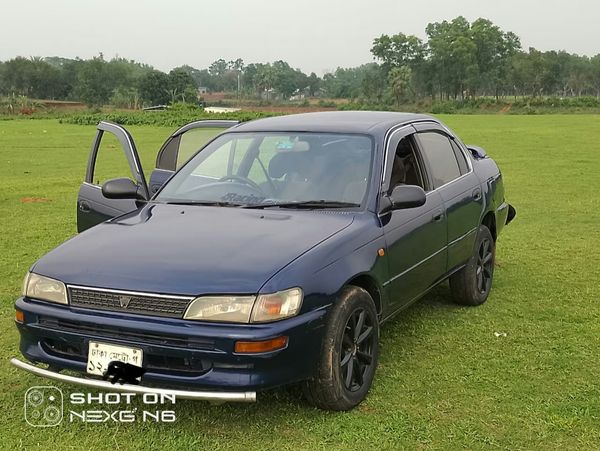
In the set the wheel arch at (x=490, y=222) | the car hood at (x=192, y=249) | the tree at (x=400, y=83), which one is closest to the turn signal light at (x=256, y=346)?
the car hood at (x=192, y=249)

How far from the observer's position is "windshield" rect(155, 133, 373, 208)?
14.5 ft

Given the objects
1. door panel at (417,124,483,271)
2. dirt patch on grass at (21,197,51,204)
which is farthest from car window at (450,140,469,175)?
dirt patch on grass at (21,197,51,204)

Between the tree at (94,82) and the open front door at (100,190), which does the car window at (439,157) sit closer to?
the open front door at (100,190)

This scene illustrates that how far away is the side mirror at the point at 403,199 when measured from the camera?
425 cm

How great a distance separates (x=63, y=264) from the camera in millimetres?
3645

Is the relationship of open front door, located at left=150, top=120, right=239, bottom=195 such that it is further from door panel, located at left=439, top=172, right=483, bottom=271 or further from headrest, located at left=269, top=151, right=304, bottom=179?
door panel, located at left=439, top=172, right=483, bottom=271

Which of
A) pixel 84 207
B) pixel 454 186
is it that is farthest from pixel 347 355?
pixel 84 207

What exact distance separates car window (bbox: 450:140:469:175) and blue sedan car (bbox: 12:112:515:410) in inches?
11.9

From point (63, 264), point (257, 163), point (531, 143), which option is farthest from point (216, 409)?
point (531, 143)

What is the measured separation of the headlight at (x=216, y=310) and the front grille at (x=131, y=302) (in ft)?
0.14

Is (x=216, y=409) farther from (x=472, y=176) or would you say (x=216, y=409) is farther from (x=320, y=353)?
(x=472, y=176)

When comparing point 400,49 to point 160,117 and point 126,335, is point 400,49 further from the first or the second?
point 126,335

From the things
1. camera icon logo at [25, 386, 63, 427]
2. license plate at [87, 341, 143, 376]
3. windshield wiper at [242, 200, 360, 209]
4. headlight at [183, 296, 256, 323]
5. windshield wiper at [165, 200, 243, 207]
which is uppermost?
windshield wiper at [242, 200, 360, 209]

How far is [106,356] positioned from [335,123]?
7.90 ft
